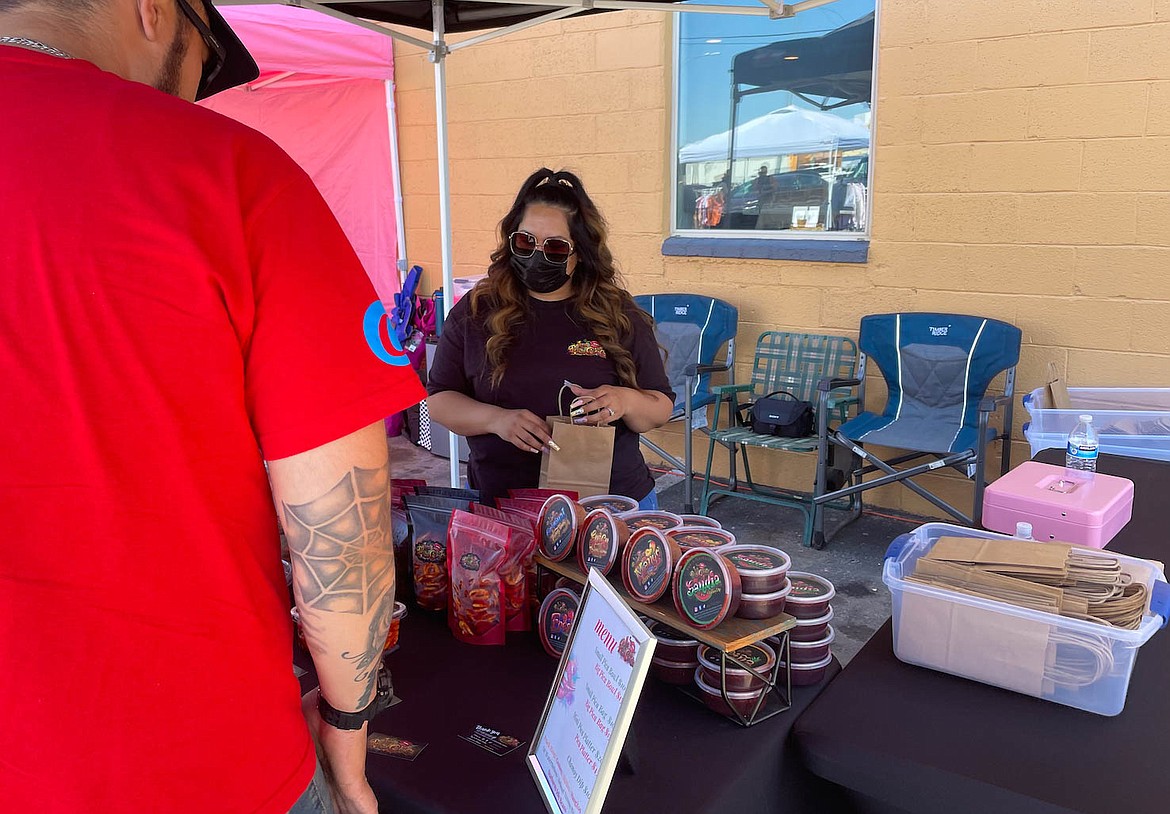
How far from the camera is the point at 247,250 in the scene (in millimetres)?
835

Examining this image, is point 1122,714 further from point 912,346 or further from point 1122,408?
point 912,346

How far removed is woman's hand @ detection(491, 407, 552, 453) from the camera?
7.31ft

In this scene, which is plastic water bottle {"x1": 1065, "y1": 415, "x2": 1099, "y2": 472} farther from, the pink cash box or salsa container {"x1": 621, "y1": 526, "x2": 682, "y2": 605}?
salsa container {"x1": 621, "y1": 526, "x2": 682, "y2": 605}

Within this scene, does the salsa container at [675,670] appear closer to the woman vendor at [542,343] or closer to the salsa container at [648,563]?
the salsa container at [648,563]

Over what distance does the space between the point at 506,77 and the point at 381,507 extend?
5112 millimetres

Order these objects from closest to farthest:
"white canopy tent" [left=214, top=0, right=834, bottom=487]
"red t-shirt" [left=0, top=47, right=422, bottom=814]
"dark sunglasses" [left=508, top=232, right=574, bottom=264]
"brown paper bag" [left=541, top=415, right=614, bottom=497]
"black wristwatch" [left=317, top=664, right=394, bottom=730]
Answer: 1. "red t-shirt" [left=0, top=47, right=422, bottom=814]
2. "black wristwatch" [left=317, top=664, right=394, bottom=730]
3. "brown paper bag" [left=541, top=415, right=614, bottom=497]
4. "dark sunglasses" [left=508, top=232, right=574, bottom=264]
5. "white canopy tent" [left=214, top=0, right=834, bottom=487]

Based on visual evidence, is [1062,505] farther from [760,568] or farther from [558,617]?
[558,617]

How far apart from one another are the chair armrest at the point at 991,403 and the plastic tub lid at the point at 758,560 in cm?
252

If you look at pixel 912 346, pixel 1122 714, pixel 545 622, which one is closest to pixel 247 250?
pixel 545 622

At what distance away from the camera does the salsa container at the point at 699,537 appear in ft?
4.88

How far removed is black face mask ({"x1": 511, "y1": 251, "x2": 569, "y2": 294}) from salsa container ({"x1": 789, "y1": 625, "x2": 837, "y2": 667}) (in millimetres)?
1230

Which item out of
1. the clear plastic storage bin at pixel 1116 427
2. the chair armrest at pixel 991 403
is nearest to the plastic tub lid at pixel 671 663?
the clear plastic storage bin at pixel 1116 427

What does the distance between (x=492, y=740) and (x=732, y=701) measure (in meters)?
0.36

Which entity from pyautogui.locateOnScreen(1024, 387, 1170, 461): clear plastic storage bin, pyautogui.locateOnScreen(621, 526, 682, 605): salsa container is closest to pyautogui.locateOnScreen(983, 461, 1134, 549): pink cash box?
pyautogui.locateOnScreen(1024, 387, 1170, 461): clear plastic storage bin
